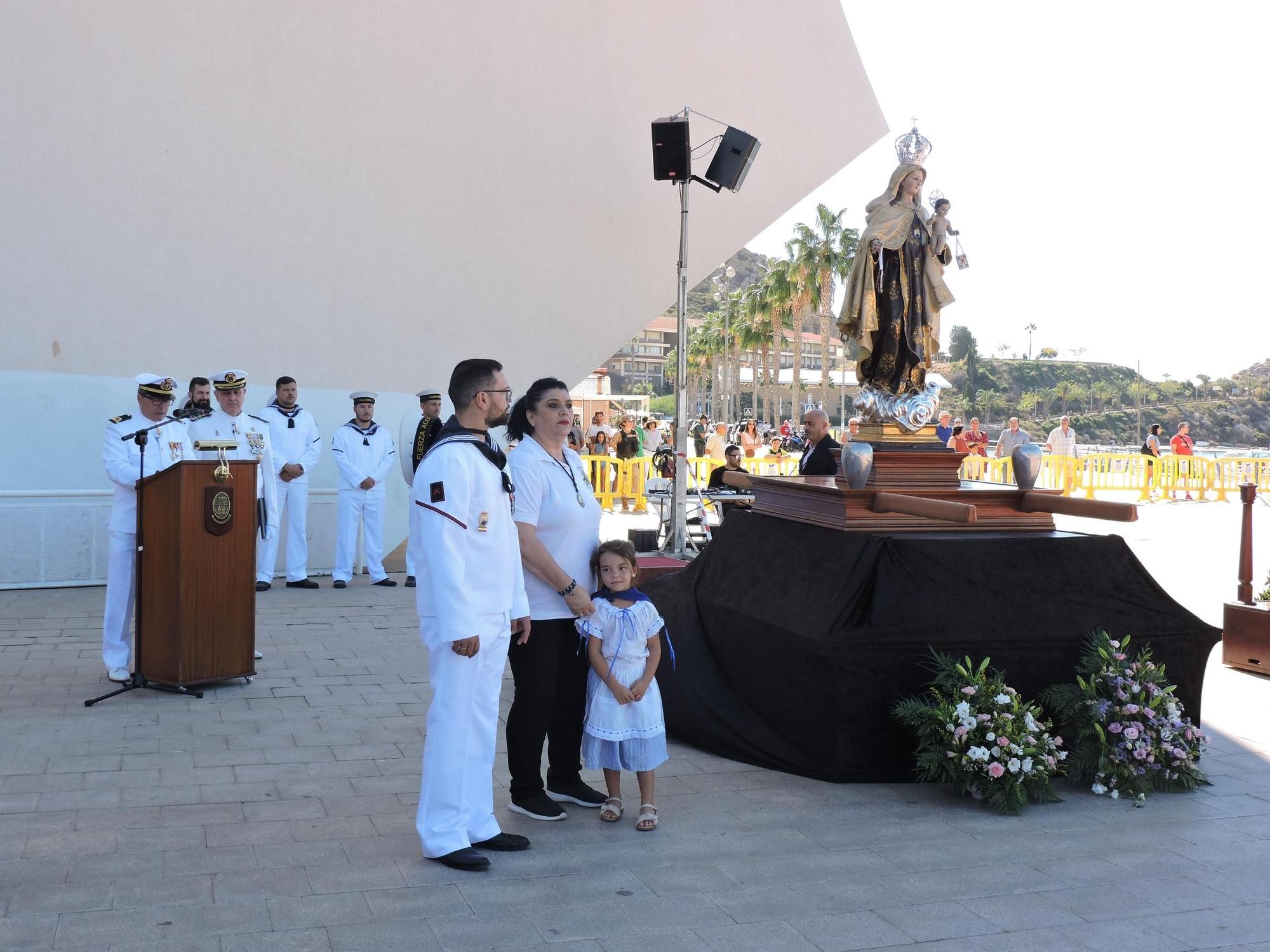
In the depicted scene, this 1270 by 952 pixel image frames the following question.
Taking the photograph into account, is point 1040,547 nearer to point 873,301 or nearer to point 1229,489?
point 873,301

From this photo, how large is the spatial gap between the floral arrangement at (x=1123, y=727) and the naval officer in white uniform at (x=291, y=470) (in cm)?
747

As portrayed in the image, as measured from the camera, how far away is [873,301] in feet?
20.6

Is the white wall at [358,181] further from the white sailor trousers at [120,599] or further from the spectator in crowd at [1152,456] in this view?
the spectator in crowd at [1152,456]

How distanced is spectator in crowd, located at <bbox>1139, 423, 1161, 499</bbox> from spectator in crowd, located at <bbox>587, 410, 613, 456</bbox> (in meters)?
10.7

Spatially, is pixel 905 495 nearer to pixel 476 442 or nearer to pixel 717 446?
pixel 476 442

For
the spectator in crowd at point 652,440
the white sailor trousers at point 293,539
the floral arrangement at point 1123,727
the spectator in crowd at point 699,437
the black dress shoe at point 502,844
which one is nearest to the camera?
the black dress shoe at point 502,844

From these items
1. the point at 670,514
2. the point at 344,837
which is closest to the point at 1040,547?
the point at 344,837

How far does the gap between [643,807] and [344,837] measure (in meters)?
1.15

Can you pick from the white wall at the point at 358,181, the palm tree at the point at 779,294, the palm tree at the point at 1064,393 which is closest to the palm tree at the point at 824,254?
the palm tree at the point at 779,294

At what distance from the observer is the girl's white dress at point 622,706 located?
490 centimetres

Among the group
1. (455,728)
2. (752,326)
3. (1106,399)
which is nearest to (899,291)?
(455,728)

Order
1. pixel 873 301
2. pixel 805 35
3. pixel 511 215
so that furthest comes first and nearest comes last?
pixel 805 35 < pixel 511 215 < pixel 873 301

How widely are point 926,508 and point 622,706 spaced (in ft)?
4.84

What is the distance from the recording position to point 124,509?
24.3 ft
